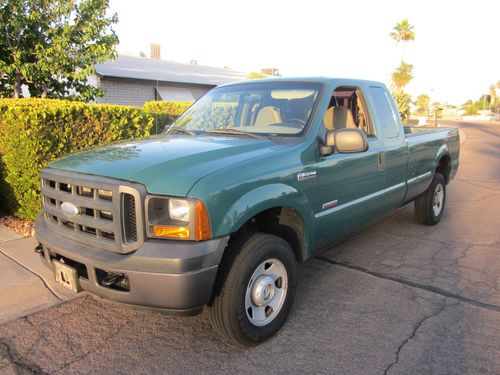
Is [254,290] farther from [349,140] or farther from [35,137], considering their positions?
[35,137]

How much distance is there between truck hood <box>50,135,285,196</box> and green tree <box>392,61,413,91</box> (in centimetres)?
4808

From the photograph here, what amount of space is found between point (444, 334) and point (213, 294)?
1.80 meters

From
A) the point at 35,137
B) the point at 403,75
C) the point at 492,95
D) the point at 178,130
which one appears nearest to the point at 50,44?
the point at 35,137

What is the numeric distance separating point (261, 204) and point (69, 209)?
133cm

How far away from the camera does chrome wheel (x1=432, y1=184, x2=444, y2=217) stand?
6148 millimetres

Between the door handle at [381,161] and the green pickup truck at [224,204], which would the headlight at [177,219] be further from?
the door handle at [381,161]

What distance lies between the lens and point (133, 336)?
3201 mm

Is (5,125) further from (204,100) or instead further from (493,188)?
(493,188)

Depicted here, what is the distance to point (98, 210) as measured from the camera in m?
2.75

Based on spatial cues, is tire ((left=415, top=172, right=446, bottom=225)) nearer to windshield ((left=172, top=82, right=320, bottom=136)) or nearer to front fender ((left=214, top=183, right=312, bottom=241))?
windshield ((left=172, top=82, right=320, bottom=136))

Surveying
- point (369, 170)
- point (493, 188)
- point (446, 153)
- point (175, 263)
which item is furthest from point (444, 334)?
point (493, 188)

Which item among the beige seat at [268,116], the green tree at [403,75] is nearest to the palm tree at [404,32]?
→ the green tree at [403,75]

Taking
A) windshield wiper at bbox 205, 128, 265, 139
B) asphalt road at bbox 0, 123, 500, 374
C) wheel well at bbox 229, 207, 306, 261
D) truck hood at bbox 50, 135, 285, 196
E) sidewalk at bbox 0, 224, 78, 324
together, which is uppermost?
windshield wiper at bbox 205, 128, 265, 139

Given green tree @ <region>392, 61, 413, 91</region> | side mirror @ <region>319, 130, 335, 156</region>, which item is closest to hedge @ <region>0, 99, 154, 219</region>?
side mirror @ <region>319, 130, 335, 156</region>
